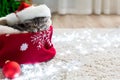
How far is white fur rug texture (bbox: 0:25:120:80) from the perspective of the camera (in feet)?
4.76

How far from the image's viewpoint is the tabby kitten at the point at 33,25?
1.62 metres

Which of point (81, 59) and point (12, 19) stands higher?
point (12, 19)

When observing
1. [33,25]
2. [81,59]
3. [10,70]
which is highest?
[33,25]

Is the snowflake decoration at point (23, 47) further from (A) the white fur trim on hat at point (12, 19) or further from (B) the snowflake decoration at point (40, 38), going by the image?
(A) the white fur trim on hat at point (12, 19)

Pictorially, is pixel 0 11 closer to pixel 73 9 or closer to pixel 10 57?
pixel 73 9

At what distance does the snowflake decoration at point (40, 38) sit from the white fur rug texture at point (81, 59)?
149 mm

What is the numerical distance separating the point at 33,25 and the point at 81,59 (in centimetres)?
44

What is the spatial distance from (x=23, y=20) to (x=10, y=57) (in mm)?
296

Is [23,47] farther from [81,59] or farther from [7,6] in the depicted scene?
[7,6]

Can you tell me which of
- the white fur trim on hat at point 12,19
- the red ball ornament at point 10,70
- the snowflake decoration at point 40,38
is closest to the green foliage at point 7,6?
the white fur trim on hat at point 12,19

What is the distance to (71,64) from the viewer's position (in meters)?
1.61

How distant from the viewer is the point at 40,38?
1.61m

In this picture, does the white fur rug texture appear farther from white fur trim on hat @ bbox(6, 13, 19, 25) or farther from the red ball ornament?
white fur trim on hat @ bbox(6, 13, 19, 25)

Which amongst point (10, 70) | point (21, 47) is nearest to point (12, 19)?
point (21, 47)
